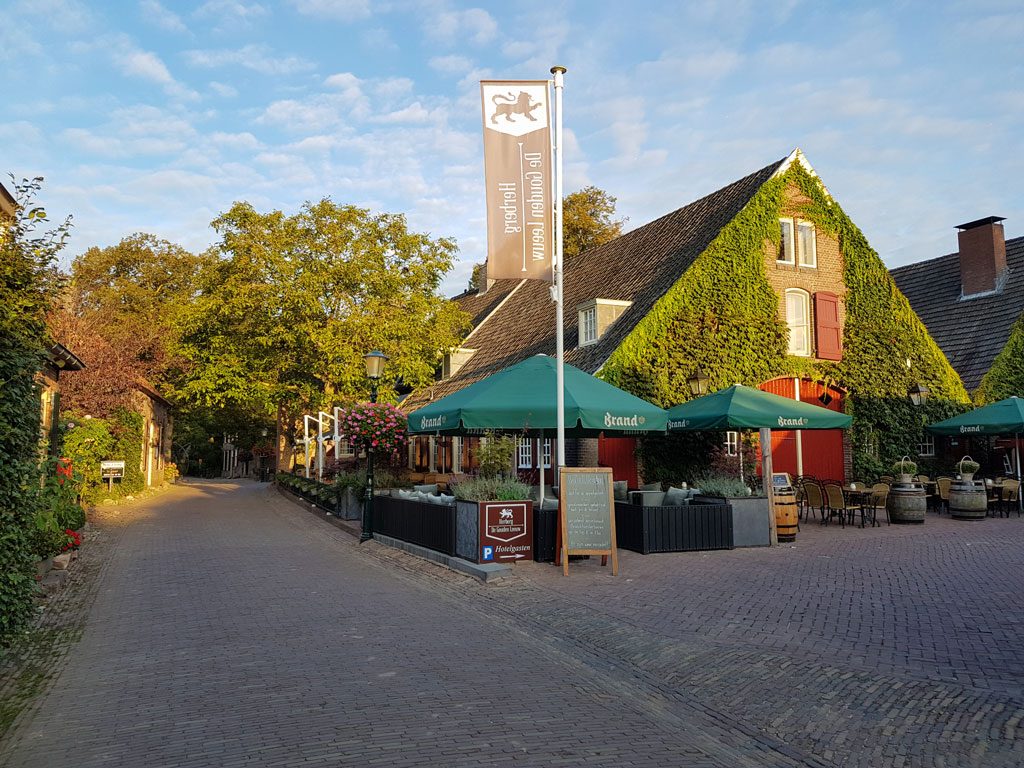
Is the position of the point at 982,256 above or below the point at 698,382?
above

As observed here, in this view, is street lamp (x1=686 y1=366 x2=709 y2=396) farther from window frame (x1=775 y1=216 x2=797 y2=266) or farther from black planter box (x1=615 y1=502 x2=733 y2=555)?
black planter box (x1=615 y1=502 x2=733 y2=555)

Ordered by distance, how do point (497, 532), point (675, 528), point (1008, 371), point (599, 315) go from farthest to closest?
point (1008, 371) → point (599, 315) → point (675, 528) → point (497, 532)

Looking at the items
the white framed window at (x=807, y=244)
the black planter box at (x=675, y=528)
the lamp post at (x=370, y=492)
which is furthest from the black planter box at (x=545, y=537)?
the white framed window at (x=807, y=244)

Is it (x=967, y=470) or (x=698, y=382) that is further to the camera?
(x=698, y=382)

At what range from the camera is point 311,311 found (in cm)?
2725

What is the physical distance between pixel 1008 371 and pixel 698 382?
12.3 m

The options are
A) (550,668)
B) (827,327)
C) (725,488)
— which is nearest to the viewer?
(550,668)

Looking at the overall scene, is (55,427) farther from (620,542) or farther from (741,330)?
(741,330)

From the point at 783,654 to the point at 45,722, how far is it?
5.32 metres

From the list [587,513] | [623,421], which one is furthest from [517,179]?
[587,513]

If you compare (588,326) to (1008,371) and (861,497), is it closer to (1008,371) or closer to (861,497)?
(861,497)

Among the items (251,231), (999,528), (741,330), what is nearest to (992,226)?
(741,330)

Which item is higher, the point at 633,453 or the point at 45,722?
the point at 633,453

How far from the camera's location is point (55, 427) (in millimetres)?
15305
